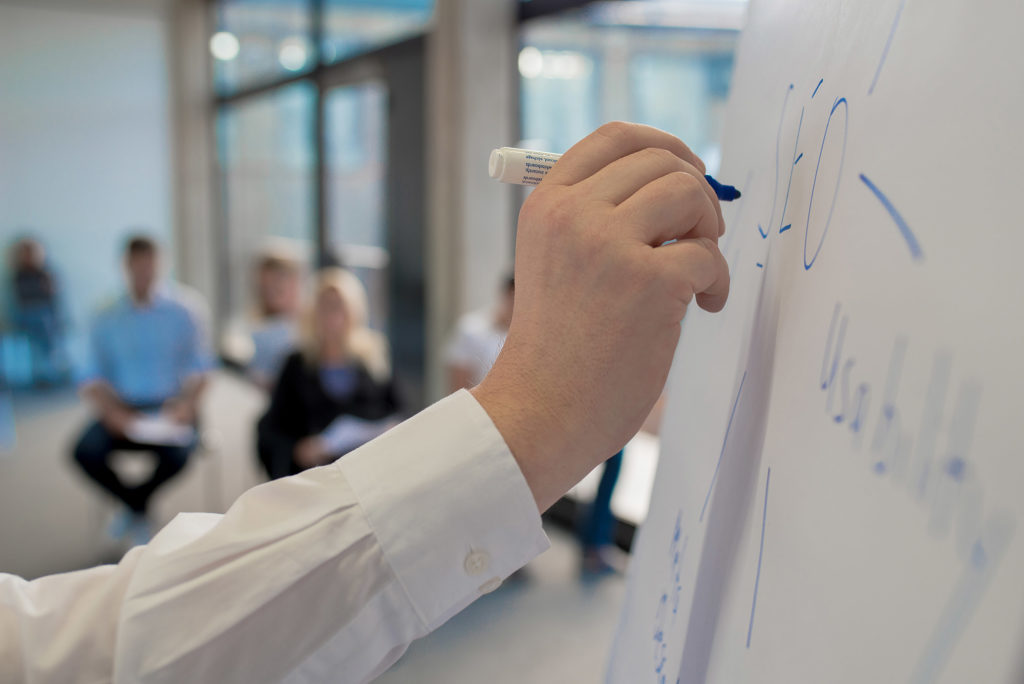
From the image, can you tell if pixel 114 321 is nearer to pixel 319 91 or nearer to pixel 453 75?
pixel 453 75

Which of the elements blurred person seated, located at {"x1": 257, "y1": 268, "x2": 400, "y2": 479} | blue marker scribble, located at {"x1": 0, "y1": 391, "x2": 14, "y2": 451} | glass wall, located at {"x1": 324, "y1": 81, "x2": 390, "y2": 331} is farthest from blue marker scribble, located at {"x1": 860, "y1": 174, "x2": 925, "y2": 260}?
blue marker scribble, located at {"x1": 0, "y1": 391, "x2": 14, "y2": 451}

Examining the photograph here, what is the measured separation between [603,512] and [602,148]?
2.55m

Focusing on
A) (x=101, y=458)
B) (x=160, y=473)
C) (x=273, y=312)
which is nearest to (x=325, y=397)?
(x=160, y=473)

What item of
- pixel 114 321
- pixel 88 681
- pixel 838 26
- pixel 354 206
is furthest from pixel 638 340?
pixel 354 206

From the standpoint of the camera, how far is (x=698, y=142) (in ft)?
9.79

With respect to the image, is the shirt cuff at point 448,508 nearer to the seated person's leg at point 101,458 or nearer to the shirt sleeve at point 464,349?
the shirt sleeve at point 464,349

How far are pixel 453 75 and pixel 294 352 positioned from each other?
4.43 feet

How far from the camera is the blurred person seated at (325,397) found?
2842mm

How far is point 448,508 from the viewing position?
42 centimetres

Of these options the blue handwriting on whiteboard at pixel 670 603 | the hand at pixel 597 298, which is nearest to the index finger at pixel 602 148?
the hand at pixel 597 298

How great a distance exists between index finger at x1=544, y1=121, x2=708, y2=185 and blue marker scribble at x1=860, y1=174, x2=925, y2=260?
0.12m

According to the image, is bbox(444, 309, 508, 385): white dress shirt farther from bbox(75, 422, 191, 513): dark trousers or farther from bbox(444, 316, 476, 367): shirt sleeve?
bbox(75, 422, 191, 513): dark trousers

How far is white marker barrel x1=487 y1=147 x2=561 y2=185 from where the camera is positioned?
1.59ft

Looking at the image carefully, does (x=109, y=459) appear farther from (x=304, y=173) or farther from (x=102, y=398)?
(x=304, y=173)
